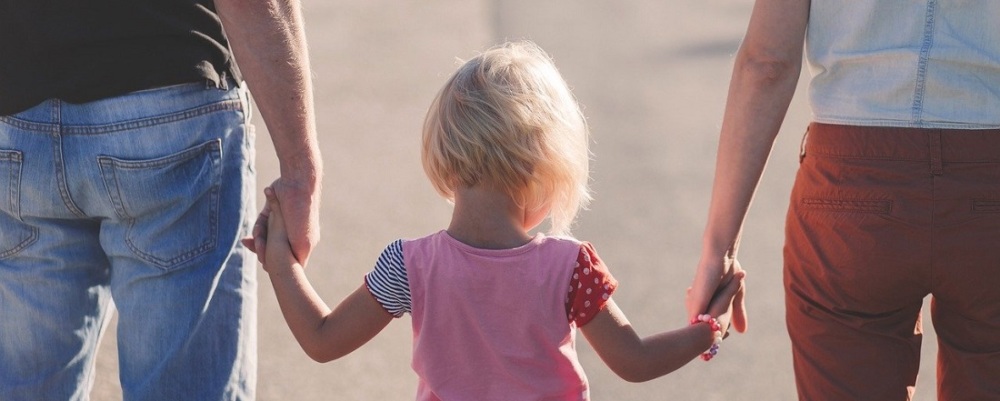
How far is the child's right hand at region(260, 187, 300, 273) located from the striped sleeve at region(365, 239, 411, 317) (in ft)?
0.68

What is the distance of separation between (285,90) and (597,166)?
5.13 metres

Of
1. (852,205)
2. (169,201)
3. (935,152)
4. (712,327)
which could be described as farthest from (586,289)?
(169,201)

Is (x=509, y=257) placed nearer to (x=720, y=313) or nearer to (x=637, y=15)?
(x=720, y=313)

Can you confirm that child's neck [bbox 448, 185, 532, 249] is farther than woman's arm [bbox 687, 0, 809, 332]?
No

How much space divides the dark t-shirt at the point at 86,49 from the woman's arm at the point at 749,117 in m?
1.16

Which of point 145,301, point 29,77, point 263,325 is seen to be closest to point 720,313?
point 145,301

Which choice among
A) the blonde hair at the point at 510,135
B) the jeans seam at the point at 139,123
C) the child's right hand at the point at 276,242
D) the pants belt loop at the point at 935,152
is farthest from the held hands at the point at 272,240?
the pants belt loop at the point at 935,152

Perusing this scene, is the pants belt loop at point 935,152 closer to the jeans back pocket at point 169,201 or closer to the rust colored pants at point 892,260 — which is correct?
the rust colored pants at point 892,260

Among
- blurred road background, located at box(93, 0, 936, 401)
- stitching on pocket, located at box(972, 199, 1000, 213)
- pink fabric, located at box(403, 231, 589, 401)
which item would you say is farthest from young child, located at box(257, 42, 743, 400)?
blurred road background, located at box(93, 0, 936, 401)

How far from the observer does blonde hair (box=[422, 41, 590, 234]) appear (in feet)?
8.45

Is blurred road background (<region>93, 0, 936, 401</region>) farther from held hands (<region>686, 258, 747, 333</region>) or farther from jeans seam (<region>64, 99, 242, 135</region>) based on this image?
jeans seam (<region>64, 99, 242, 135</region>)

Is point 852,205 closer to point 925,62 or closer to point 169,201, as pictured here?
point 925,62

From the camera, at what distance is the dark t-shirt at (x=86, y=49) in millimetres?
2564

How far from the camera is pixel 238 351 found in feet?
9.16
